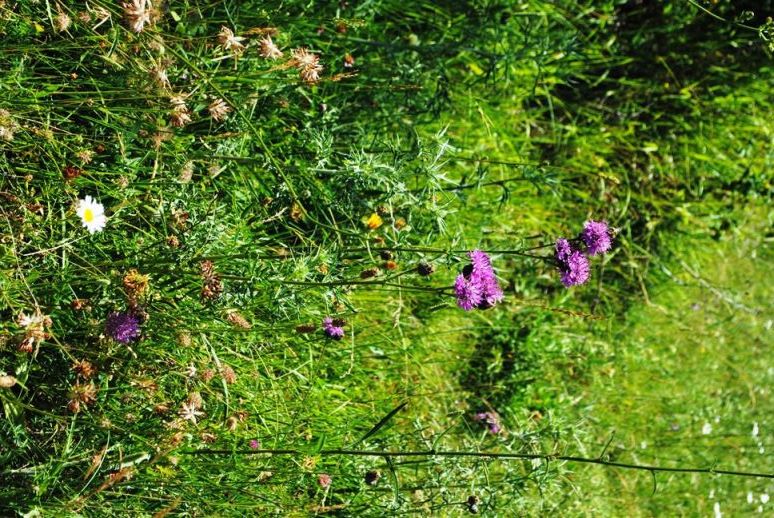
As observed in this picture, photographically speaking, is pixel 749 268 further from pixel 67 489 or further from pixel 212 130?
pixel 67 489

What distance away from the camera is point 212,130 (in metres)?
2.73

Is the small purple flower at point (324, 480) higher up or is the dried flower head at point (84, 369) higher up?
the dried flower head at point (84, 369)

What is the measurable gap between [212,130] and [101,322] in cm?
81

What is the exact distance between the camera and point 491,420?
3242mm

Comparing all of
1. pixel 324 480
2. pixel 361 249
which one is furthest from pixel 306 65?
pixel 324 480

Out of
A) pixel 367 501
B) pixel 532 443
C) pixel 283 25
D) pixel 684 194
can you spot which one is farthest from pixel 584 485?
pixel 283 25

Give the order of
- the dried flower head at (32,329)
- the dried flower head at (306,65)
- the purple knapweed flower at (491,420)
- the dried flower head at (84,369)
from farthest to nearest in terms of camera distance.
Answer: the purple knapweed flower at (491,420)
the dried flower head at (306,65)
the dried flower head at (84,369)
the dried flower head at (32,329)

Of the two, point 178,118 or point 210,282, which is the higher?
point 178,118

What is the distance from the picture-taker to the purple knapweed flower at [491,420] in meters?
3.20

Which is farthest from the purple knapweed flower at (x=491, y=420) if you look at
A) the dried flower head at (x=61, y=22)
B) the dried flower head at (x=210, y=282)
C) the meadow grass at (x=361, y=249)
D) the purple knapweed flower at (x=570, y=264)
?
the dried flower head at (x=61, y=22)

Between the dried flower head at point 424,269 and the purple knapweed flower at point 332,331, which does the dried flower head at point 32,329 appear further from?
the dried flower head at point 424,269

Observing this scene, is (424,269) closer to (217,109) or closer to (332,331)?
(332,331)

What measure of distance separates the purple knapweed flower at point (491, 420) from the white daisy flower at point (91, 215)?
1.63 meters

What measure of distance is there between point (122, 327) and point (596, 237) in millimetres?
1228
